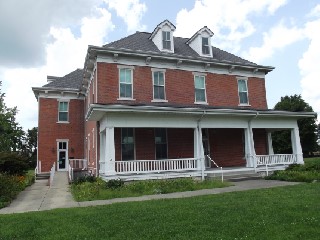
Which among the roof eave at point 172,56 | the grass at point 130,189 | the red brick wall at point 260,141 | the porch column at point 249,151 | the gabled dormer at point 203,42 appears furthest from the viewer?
the red brick wall at point 260,141

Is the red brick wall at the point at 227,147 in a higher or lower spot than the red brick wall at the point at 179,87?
lower

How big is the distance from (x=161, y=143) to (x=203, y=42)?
338 inches

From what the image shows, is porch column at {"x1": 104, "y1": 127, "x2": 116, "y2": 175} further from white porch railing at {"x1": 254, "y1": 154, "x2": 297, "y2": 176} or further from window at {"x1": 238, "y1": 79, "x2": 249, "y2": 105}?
window at {"x1": 238, "y1": 79, "x2": 249, "y2": 105}

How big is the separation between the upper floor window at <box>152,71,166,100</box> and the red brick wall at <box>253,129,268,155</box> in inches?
310

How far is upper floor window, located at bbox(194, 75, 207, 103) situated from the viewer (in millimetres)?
21328

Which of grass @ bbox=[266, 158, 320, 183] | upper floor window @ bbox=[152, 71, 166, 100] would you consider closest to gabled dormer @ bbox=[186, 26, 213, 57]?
upper floor window @ bbox=[152, 71, 166, 100]

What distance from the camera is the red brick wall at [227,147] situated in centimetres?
2127

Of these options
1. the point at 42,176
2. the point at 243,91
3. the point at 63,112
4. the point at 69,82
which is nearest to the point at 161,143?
the point at 243,91

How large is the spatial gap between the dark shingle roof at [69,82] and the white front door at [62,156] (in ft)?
16.2

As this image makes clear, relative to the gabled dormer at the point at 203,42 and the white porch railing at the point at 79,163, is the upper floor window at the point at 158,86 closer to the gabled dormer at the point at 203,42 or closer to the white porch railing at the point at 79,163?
the gabled dormer at the point at 203,42

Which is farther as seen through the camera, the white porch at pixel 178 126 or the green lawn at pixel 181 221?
the white porch at pixel 178 126

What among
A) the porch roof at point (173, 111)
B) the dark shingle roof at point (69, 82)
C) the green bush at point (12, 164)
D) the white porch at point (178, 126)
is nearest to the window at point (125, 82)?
the white porch at point (178, 126)

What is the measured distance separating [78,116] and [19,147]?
60.1 meters

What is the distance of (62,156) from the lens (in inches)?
1018
